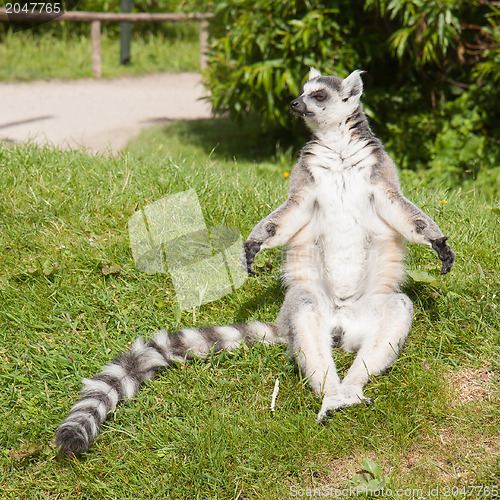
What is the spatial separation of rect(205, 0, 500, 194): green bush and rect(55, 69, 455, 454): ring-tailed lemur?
2920 mm

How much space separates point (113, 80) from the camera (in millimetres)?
12477

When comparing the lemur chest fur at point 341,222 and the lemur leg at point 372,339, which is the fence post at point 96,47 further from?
the lemur leg at point 372,339

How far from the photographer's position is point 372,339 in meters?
2.84

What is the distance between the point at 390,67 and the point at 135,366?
17.5 feet

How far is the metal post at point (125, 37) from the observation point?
1286cm

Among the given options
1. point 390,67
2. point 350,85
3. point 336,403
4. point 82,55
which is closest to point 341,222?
point 350,85

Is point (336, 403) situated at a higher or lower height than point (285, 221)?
lower

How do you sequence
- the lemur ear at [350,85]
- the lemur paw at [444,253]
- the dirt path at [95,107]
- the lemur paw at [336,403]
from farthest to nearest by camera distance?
the dirt path at [95,107], the lemur ear at [350,85], the lemur paw at [444,253], the lemur paw at [336,403]

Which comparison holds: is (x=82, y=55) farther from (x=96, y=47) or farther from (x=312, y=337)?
(x=312, y=337)

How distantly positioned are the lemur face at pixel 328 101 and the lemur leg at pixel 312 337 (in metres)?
0.91

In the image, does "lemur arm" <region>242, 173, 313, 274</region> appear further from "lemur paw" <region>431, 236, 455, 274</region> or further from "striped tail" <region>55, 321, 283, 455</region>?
"lemur paw" <region>431, 236, 455, 274</region>

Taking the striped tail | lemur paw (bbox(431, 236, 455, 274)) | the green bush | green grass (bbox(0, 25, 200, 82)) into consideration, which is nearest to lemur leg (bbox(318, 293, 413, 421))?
lemur paw (bbox(431, 236, 455, 274))

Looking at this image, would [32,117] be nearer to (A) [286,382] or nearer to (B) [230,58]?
(B) [230,58]

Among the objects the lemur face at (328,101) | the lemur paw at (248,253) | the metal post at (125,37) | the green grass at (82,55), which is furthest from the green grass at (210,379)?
the metal post at (125,37)
